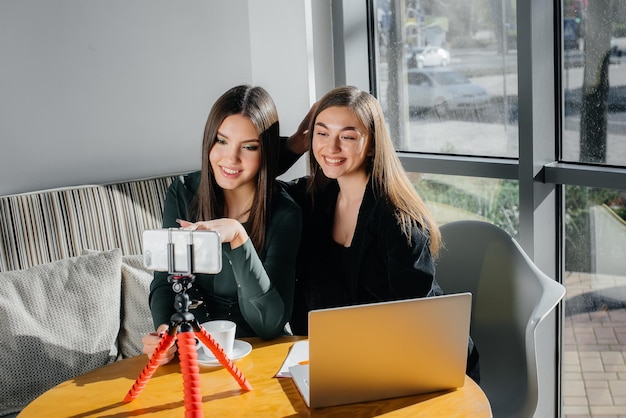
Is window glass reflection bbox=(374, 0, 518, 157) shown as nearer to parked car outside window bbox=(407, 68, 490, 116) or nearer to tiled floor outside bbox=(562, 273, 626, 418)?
parked car outside window bbox=(407, 68, 490, 116)

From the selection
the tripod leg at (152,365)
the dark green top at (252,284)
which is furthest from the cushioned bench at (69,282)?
the tripod leg at (152,365)

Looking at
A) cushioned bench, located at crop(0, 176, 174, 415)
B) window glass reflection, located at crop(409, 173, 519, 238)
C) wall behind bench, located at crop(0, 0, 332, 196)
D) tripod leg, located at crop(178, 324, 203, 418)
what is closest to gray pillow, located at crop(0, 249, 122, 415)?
cushioned bench, located at crop(0, 176, 174, 415)

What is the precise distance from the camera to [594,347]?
2.58 m

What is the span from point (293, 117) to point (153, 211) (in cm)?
76

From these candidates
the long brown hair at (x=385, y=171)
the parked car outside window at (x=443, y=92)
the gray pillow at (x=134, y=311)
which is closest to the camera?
the long brown hair at (x=385, y=171)

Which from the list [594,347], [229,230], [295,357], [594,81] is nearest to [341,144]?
[229,230]

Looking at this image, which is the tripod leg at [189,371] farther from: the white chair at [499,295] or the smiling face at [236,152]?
the white chair at [499,295]

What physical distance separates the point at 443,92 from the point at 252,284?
1337 mm

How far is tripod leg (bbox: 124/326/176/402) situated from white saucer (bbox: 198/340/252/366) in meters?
0.18

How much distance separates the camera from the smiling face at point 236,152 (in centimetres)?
202

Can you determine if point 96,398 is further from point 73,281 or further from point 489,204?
point 489,204

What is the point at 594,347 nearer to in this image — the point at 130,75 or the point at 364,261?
the point at 364,261

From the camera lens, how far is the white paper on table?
1.69m

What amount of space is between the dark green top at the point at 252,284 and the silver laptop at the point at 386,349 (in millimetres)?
371
